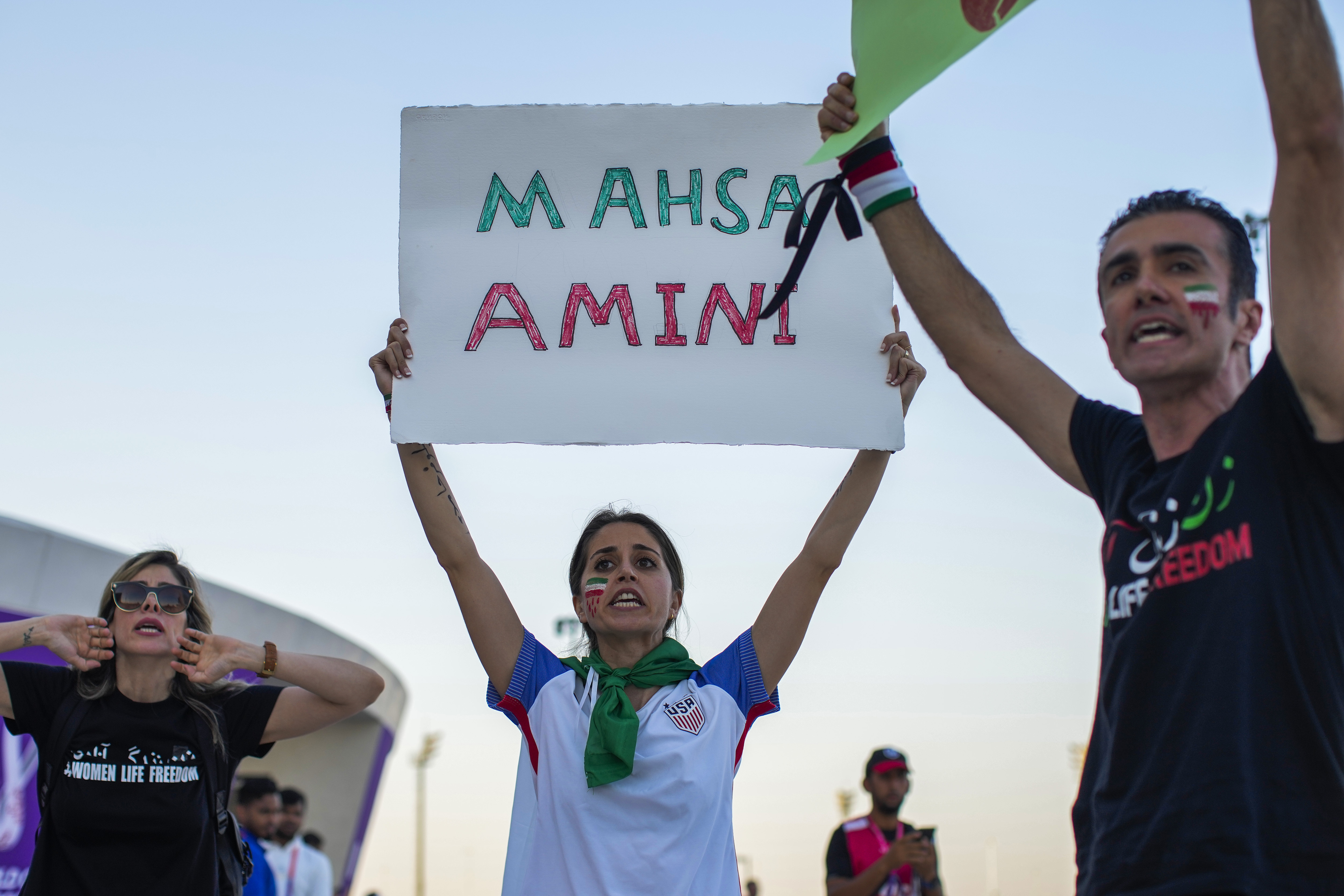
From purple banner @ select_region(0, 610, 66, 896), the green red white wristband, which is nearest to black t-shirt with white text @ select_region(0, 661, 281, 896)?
the green red white wristband

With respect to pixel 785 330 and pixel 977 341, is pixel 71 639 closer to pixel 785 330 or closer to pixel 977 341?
pixel 785 330

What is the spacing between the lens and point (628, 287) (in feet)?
12.0

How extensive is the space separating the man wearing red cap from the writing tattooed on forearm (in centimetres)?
371

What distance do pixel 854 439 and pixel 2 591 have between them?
35.3 feet

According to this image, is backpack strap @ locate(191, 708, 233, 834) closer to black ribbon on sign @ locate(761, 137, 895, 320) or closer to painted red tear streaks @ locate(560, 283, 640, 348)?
painted red tear streaks @ locate(560, 283, 640, 348)

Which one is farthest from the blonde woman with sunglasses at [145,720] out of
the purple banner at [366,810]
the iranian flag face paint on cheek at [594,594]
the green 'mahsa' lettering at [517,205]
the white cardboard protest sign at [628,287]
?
the purple banner at [366,810]

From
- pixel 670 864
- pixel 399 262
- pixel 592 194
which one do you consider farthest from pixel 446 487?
pixel 670 864

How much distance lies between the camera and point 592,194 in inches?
146

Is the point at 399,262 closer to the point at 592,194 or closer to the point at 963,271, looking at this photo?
the point at 592,194

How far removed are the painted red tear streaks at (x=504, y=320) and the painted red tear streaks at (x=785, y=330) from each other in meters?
0.69

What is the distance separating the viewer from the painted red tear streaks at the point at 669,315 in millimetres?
3584

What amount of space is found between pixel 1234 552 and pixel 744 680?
1906mm

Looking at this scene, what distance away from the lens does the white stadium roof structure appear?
11.9m

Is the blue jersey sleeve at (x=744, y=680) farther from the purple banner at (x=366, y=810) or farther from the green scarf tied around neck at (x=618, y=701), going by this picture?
the purple banner at (x=366, y=810)
